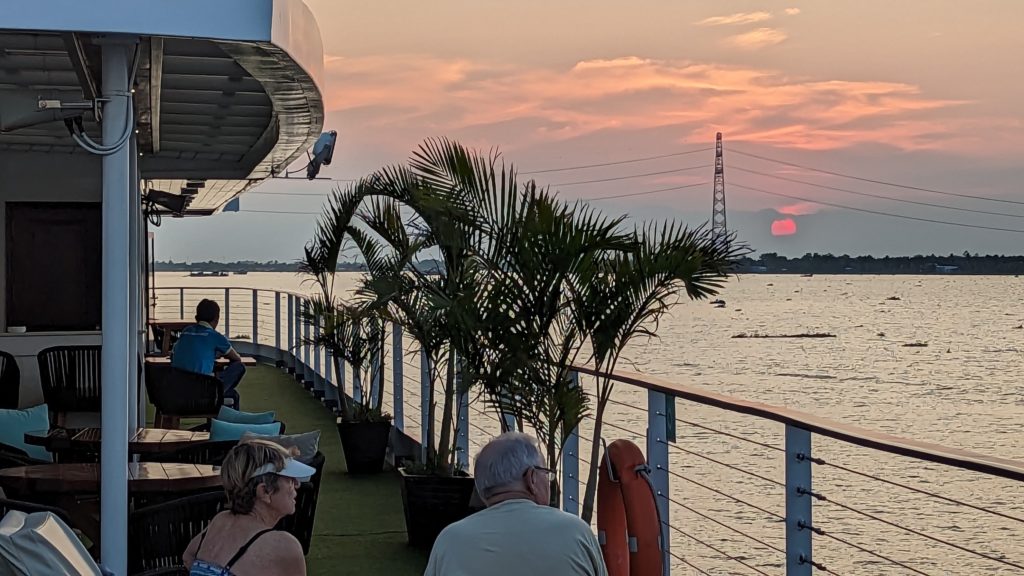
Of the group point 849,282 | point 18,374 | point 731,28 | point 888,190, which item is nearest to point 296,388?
point 18,374

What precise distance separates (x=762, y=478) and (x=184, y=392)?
518 centimetres

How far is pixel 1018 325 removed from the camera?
8744cm

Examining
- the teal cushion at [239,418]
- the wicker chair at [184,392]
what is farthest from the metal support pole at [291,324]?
the teal cushion at [239,418]

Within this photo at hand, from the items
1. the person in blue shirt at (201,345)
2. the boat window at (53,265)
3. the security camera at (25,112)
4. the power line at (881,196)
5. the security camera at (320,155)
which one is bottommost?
the person in blue shirt at (201,345)

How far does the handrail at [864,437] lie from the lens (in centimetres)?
284

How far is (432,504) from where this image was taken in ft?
20.3

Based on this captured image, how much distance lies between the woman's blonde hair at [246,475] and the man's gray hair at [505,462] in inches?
27.8

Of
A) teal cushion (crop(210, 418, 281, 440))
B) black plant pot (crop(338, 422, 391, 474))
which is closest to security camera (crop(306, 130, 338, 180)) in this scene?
black plant pot (crop(338, 422, 391, 474))

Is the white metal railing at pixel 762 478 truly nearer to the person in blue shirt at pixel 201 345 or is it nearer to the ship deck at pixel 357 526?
the ship deck at pixel 357 526

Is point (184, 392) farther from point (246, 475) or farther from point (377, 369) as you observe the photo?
point (246, 475)

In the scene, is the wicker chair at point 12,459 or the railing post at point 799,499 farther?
the wicker chair at point 12,459

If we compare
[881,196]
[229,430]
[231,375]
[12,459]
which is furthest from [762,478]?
[881,196]

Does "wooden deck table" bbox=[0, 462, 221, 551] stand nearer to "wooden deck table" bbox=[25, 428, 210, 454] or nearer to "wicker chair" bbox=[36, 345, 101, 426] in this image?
"wooden deck table" bbox=[25, 428, 210, 454]

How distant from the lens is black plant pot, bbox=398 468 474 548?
20.3 ft
